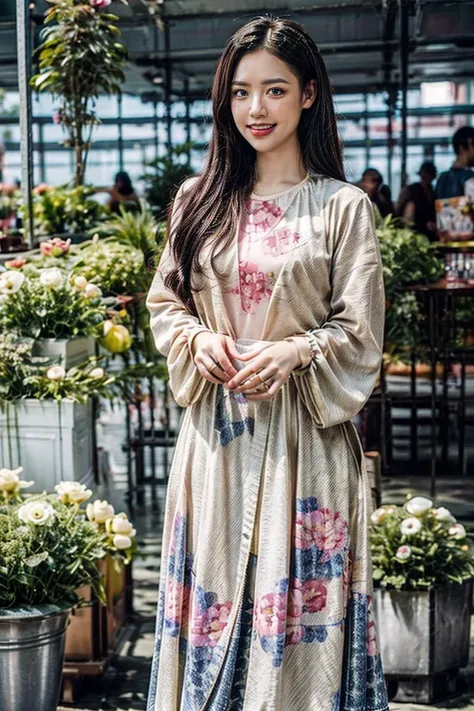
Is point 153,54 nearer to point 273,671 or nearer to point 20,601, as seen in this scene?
point 20,601

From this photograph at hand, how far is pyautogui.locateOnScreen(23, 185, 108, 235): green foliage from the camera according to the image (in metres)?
6.96

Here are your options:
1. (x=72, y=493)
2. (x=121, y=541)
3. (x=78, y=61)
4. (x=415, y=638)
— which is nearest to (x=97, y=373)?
(x=72, y=493)

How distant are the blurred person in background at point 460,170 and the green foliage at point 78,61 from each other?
2154mm

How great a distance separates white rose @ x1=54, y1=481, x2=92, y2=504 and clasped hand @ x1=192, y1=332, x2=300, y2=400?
4.08 feet

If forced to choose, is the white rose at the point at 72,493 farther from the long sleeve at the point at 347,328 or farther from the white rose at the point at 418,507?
the long sleeve at the point at 347,328

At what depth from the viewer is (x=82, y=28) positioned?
6512 mm

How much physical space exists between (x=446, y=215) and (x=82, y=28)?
2222 millimetres

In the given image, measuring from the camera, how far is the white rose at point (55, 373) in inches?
149

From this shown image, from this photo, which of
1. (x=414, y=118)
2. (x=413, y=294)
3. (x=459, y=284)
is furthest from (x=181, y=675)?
(x=414, y=118)

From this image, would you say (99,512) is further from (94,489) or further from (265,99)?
(265,99)

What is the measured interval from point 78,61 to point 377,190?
266 centimetres

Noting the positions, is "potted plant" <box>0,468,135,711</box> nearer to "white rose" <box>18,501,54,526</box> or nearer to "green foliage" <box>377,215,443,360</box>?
"white rose" <box>18,501,54,526</box>

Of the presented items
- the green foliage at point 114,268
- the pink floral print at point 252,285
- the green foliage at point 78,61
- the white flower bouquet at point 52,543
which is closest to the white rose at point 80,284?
the green foliage at point 114,268

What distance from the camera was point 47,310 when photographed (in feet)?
12.9
